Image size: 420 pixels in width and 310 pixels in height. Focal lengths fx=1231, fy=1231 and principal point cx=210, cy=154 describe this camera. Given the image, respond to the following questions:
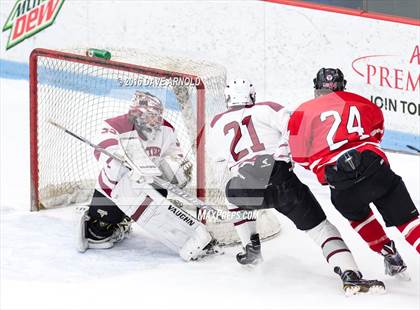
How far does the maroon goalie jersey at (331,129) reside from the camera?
5.13m

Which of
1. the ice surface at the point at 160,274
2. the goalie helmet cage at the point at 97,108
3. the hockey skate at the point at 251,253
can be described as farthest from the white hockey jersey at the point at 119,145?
the hockey skate at the point at 251,253

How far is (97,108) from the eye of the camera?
694 centimetres

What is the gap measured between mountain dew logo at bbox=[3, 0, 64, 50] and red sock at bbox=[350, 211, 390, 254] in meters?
4.24

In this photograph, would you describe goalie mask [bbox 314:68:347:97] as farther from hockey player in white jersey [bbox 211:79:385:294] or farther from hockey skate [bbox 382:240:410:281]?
hockey skate [bbox 382:240:410:281]

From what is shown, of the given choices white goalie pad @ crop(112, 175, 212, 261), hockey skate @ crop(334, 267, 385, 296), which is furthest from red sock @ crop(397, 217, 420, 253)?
white goalie pad @ crop(112, 175, 212, 261)

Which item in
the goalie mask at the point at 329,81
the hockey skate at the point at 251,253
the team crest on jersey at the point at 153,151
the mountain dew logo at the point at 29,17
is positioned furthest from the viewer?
the mountain dew logo at the point at 29,17

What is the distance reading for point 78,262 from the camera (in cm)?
580

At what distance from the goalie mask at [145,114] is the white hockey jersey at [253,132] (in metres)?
0.41

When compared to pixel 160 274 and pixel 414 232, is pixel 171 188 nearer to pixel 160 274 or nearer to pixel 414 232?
pixel 160 274

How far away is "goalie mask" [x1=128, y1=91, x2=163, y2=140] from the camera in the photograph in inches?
229

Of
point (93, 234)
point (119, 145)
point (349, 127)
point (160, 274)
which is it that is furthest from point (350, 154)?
point (93, 234)

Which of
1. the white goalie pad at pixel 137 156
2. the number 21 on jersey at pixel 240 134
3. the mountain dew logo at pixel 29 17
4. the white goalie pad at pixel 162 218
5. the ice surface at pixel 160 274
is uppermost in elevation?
the mountain dew logo at pixel 29 17

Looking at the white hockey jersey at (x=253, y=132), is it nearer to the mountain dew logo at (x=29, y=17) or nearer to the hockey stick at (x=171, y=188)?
the hockey stick at (x=171, y=188)

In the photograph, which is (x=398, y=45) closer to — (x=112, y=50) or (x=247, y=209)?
(x=112, y=50)
